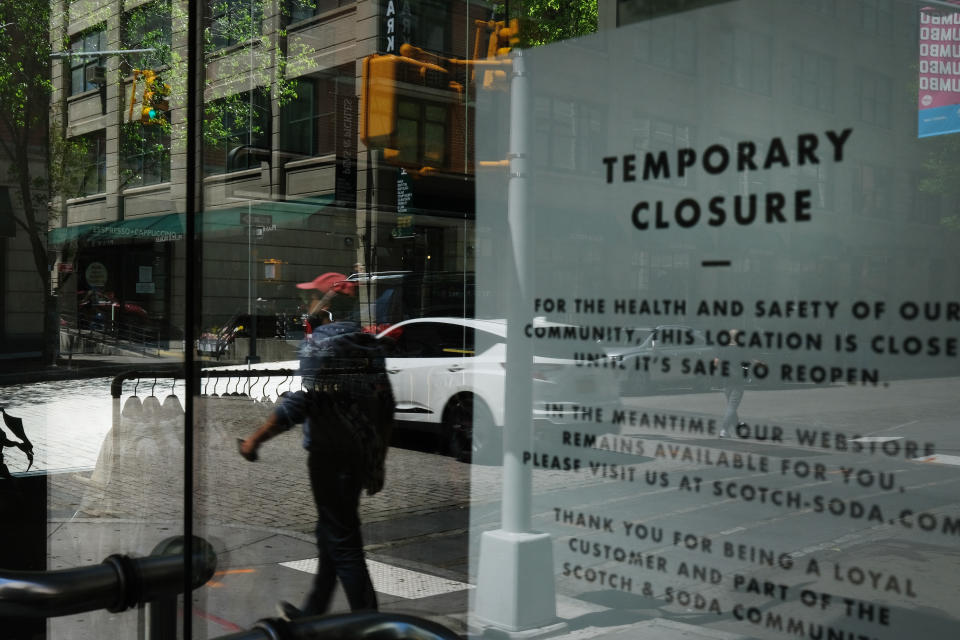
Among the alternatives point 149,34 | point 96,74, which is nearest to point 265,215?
point 149,34

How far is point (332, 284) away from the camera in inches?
97.7

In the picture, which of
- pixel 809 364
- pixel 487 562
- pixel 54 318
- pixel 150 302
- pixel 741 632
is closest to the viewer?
pixel 809 364

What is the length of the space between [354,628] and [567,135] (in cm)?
102

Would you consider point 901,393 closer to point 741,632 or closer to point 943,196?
point 943,196

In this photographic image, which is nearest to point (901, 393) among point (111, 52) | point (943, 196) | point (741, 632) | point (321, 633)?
point (943, 196)

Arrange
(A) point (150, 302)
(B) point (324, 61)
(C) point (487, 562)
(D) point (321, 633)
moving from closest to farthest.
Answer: (D) point (321, 633) → (C) point (487, 562) → (B) point (324, 61) → (A) point (150, 302)

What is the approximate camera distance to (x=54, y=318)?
390 centimetres

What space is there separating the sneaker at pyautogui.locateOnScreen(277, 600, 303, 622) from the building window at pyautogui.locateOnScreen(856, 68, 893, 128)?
1.97 m

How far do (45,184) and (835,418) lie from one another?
12.0 ft

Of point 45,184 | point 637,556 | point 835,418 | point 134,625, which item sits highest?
point 45,184

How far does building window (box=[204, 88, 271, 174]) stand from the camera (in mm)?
2678

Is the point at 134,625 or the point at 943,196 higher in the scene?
the point at 943,196

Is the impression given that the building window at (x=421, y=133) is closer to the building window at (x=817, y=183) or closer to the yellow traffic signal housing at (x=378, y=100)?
the yellow traffic signal housing at (x=378, y=100)

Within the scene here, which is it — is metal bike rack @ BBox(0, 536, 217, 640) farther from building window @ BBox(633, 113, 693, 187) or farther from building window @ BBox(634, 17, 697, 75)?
building window @ BBox(634, 17, 697, 75)
